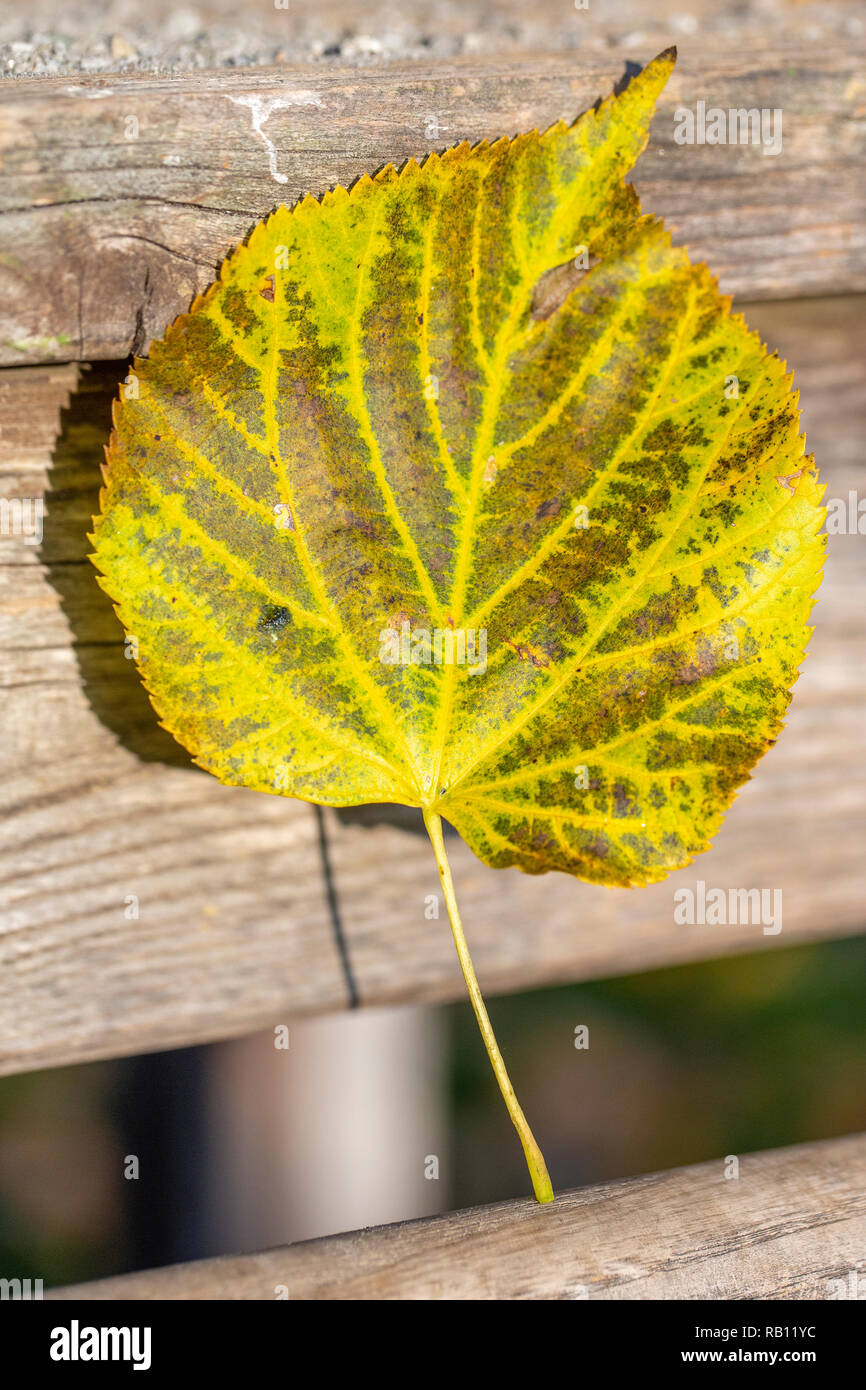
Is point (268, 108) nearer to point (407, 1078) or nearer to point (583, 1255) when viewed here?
point (583, 1255)

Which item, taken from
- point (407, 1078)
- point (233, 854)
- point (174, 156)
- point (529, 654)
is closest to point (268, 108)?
point (174, 156)

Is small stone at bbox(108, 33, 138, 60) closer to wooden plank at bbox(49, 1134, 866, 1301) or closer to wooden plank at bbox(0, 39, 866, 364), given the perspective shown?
wooden plank at bbox(0, 39, 866, 364)

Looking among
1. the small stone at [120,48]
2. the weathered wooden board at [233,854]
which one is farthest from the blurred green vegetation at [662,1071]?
the small stone at [120,48]

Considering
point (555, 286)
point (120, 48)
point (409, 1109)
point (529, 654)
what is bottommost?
point (409, 1109)

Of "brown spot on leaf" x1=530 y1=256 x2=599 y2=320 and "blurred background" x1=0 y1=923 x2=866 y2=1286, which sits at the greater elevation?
"brown spot on leaf" x1=530 y1=256 x2=599 y2=320

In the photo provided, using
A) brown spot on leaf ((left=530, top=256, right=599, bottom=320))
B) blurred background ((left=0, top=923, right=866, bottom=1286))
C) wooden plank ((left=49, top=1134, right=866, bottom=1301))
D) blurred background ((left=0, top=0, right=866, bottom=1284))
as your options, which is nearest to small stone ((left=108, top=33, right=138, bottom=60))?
blurred background ((left=0, top=0, right=866, bottom=1284))

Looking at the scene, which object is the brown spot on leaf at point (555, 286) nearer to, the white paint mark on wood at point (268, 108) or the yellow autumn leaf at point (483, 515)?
the yellow autumn leaf at point (483, 515)
